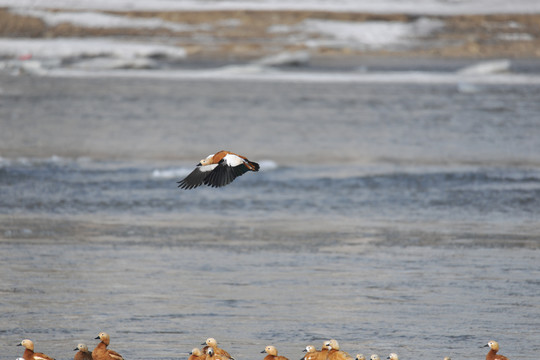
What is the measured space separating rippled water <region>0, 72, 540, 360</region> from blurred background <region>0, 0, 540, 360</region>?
32 mm

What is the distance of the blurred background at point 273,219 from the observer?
25.8ft

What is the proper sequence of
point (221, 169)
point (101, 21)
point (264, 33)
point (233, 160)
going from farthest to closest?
point (264, 33)
point (101, 21)
point (221, 169)
point (233, 160)

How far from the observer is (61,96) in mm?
30297

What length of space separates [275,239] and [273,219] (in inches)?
49.4

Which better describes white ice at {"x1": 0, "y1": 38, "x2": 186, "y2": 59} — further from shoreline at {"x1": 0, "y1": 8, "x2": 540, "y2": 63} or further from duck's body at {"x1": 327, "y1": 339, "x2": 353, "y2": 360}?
duck's body at {"x1": 327, "y1": 339, "x2": 353, "y2": 360}

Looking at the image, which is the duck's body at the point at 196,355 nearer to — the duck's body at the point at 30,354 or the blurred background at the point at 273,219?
the blurred background at the point at 273,219

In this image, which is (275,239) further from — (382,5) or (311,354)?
(382,5)

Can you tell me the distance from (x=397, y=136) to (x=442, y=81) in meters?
16.8

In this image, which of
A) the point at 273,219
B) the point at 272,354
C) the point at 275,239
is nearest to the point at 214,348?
the point at 272,354

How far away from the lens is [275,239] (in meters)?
11.0

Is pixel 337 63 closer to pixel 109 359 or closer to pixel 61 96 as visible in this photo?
pixel 61 96

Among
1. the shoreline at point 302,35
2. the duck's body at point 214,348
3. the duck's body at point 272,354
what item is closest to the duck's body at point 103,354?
the duck's body at point 214,348

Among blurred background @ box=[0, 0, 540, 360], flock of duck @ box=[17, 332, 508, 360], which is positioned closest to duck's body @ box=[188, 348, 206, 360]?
flock of duck @ box=[17, 332, 508, 360]

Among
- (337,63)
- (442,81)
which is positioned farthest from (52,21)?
(442,81)
